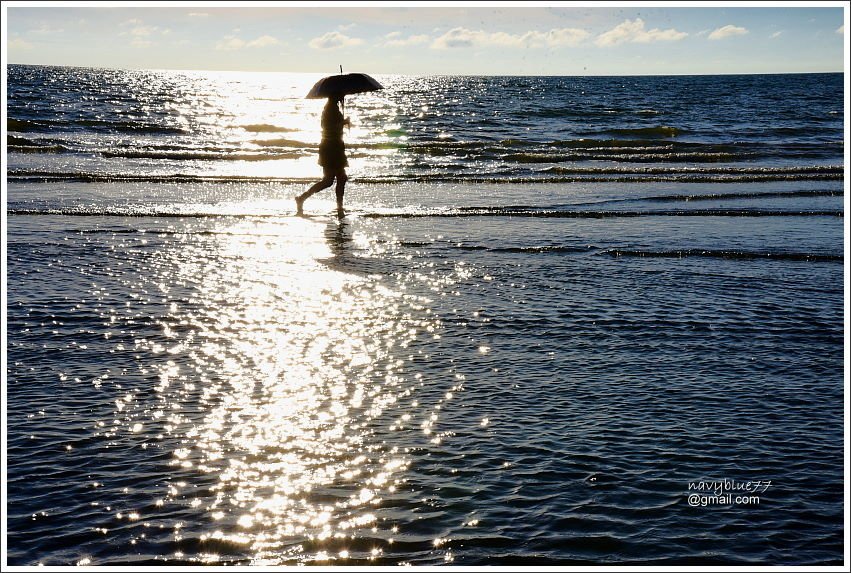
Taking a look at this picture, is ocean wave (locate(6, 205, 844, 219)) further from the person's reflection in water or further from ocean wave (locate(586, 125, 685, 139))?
ocean wave (locate(586, 125, 685, 139))

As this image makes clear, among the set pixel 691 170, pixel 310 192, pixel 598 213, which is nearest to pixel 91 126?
pixel 691 170

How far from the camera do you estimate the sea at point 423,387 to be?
11.5 feet

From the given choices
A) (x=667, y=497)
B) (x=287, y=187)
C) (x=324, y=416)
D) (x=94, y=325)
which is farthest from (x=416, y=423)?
(x=287, y=187)

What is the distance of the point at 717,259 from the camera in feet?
29.9

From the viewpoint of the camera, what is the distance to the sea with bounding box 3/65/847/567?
138 inches

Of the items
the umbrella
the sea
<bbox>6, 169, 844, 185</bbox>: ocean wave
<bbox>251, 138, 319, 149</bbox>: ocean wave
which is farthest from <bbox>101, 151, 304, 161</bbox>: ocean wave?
the umbrella

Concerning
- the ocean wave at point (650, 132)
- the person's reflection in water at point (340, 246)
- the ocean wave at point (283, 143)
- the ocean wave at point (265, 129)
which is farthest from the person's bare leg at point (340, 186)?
the ocean wave at point (650, 132)

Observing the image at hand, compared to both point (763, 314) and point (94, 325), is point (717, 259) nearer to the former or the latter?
point (763, 314)

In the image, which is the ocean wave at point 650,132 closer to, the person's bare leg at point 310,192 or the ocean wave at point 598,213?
the ocean wave at point 598,213

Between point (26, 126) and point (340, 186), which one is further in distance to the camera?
point (26, 126)

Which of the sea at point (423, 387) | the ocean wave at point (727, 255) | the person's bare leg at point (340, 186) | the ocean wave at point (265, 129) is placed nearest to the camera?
the sea at point (423, 387)

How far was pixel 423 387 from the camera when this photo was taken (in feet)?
16.6

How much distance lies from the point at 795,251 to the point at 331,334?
5800 mm

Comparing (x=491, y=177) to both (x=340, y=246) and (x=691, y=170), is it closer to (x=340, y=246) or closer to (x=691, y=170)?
(x=691, y=170)
